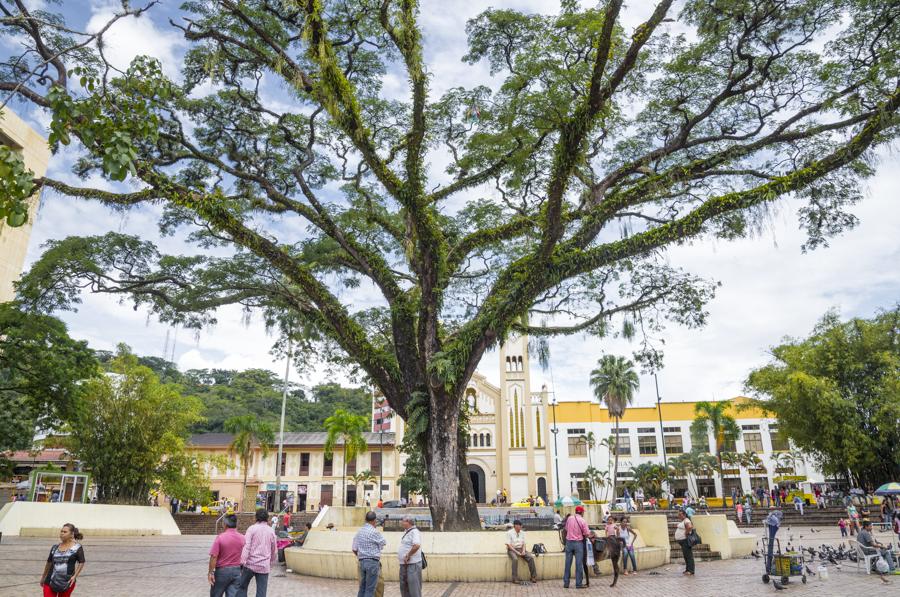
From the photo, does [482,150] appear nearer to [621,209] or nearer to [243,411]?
[621,209]

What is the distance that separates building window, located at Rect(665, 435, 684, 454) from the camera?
153 ft

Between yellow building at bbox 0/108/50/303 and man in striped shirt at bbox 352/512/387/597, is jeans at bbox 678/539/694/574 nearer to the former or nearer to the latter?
man in striped shirt at bbox 352/512/387/597

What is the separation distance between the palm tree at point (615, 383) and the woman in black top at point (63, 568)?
4007 centimetres

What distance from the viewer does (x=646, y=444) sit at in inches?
1854

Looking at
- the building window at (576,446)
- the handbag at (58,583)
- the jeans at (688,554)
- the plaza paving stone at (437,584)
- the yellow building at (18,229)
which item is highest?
the yellow building at (18,229)

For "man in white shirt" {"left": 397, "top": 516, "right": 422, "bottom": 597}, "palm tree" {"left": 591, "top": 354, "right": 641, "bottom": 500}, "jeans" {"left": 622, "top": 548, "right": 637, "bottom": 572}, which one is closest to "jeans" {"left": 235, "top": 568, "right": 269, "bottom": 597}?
"man in white shirt" {"left": 397, "top": 516, "right": 422, "bottom": 597}

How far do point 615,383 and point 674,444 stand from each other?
30.5 ft

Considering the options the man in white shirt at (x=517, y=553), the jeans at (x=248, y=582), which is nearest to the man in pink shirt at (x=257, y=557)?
the jeans at (x=248, y=582)

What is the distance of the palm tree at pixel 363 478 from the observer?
150ft

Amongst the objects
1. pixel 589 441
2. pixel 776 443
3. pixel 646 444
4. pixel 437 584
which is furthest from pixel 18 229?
pixel 776 443

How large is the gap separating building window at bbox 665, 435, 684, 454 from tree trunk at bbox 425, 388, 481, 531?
127 ft

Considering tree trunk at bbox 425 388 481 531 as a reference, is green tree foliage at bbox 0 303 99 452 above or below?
above

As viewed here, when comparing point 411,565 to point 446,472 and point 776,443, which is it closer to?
point 446,472

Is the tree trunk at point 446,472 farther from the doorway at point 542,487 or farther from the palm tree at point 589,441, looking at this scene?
the palm tree at point 589,441
